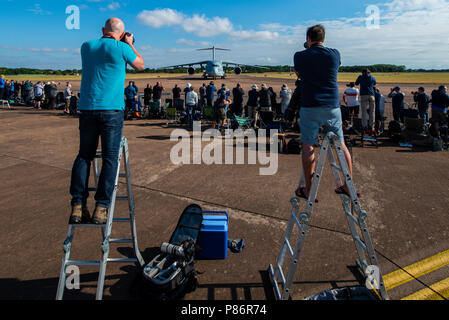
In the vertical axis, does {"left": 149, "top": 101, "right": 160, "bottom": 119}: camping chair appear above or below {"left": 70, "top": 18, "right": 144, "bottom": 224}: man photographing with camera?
above

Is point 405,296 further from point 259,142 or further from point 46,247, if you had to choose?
point 259,142

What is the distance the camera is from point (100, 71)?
3.01 meters

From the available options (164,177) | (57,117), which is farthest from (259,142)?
(57,117)

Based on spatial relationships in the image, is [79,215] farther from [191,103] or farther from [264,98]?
[191,103]

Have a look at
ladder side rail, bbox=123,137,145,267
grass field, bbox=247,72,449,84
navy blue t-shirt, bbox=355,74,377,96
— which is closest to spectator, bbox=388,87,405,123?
navy blue t-shirt, bbox=355,74,377,96

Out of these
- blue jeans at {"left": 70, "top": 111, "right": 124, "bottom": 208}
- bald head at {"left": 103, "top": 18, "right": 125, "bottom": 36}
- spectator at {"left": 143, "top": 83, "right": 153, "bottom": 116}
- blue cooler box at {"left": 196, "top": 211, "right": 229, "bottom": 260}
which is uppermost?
spectator at {"left": 143, "top": 83, "right": 153, "bottom": 116}

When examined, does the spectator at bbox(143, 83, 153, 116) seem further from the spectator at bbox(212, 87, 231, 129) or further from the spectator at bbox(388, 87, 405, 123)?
the spectator at bbox(388, 87, 405, 123)

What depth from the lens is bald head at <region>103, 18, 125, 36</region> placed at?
3.16m

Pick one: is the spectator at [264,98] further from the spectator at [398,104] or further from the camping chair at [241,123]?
the spectator at [398,104]

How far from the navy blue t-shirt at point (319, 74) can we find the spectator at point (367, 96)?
948 centimetres

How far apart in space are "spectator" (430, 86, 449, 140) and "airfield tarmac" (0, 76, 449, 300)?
1732 millimetres

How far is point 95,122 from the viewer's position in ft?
10.1

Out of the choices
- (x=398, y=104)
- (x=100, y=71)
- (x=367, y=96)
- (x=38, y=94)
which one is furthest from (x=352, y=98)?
(x=38, y=94)

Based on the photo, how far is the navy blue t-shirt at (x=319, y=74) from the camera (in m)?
3.04
